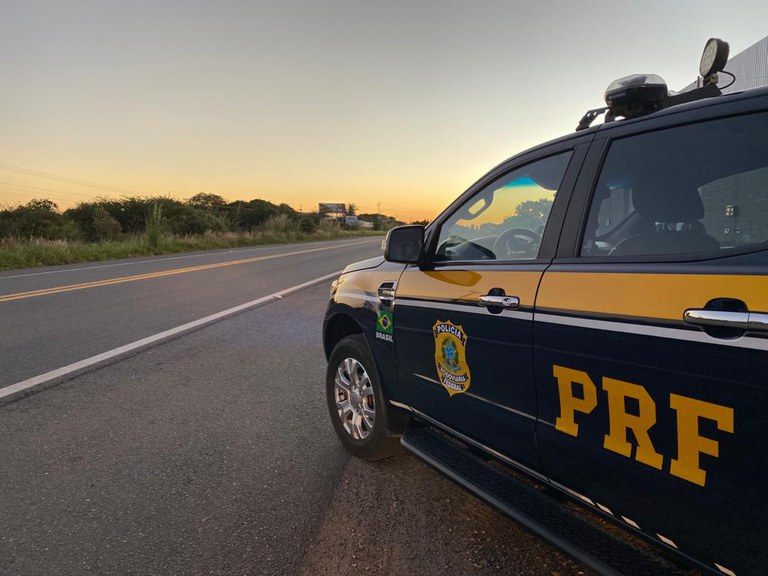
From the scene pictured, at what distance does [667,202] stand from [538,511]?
124 cm

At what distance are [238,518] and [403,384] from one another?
3.53 ft

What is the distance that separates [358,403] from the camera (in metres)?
3.00

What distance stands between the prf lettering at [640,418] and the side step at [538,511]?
13.5 inches

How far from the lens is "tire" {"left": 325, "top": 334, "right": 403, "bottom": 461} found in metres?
2.78

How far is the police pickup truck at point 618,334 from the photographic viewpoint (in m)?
1.20

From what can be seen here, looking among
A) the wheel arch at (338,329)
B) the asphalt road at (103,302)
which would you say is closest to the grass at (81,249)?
the asphalt road at (103,302)

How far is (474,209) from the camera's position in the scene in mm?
2455

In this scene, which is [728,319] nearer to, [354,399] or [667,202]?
[667,202]

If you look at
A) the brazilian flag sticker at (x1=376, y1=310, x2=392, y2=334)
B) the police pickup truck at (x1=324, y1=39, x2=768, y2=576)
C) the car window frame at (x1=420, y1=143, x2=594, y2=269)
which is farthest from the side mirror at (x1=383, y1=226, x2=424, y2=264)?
the brazilian flag sticker at (x1=376, y1=310, x2=392, y2=334)

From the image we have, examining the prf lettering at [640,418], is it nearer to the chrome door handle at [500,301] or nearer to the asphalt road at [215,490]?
the chrome door handle at [500,301]

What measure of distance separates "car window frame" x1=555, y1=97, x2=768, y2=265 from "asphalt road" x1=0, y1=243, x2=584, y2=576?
1.33 meters

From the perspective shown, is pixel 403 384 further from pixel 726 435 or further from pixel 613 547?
pixel 726 435

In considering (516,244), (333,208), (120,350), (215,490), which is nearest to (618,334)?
(516,244)

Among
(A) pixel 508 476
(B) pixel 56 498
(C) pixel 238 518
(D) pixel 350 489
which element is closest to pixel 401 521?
(D) pixel 350 489
